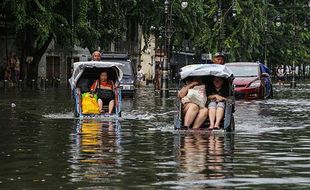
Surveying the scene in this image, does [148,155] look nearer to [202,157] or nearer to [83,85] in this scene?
[202,157]

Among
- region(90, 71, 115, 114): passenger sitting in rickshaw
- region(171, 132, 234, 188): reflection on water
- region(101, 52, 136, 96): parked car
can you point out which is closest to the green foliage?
region(101, 52, 136, 96): parked car

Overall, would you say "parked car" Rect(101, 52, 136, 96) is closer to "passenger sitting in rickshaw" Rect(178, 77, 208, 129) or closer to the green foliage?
the green foliage

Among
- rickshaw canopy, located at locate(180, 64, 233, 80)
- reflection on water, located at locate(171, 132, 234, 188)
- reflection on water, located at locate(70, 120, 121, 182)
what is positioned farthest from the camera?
rickshaw canopy, located at locate(180, 64, 233, 80)

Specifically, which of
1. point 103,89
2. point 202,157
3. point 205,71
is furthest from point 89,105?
point 202,157

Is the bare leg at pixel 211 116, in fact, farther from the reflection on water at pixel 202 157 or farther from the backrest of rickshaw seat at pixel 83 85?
the backrest of rickshaw seat at pixel 83 85

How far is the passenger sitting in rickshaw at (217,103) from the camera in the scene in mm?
19953

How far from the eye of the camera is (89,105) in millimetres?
25375

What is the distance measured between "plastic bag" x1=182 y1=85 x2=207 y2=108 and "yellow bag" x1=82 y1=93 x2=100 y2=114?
18.0 feet

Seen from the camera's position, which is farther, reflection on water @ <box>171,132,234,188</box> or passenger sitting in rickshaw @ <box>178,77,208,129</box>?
passenger sitting in rickshaw @ <box>178,77,208,129</box>

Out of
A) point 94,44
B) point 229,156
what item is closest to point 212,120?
point 229,156

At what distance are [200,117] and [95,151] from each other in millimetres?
4808

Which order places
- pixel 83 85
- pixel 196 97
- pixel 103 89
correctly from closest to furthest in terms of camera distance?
pixel 196 97 < pixel 103 89 < pixel 83 85

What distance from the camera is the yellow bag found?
83.1 feet

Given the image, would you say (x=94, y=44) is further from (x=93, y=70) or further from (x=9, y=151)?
(x=9, y=151)
